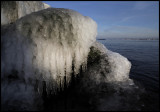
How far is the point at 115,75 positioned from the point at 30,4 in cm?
488

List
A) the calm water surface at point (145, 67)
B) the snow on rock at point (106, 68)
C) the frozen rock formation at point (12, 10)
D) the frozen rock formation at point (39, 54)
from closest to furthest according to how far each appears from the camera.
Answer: the frozen rock formation at point (39, 54) → the frozen rock formation at point (12, 10) → the snow on rock at point (106, 68) → the calm water surface at point (145, 67)

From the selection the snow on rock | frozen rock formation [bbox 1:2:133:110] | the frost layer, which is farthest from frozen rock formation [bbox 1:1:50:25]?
the snow on rock

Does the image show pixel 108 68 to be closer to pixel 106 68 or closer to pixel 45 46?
pixel 106 68

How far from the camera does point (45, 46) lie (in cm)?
388

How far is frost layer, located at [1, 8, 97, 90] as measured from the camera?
136 inches

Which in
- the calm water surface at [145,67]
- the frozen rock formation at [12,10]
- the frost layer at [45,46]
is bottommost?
the calm water surface at [145,67]

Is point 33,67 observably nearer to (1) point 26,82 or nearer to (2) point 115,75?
(1) point 26,82

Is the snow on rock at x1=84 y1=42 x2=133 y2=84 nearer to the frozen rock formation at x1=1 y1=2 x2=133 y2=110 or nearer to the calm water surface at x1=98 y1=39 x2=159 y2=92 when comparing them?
the frozen rock formation at x1=1 y1=2 x2=133 y2=110

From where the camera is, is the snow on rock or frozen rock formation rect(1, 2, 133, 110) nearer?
frozen rock formation rect(1, 2, 133, 110)

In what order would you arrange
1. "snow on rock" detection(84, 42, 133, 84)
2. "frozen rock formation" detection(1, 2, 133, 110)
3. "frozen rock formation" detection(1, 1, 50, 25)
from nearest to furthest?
"frozen rock formation" detection(1, 2, 133, 110)
"frozen rock formation" detection(1, 1, 50, 25)
"snow on rock" detection(84, 42, 133, 84)

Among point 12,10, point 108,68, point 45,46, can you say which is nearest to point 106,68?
point 108,68

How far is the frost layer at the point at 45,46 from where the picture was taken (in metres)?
3.45

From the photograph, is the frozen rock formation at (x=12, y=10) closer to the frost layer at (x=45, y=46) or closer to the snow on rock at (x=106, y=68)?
the frost layer at (x=45, y=46)

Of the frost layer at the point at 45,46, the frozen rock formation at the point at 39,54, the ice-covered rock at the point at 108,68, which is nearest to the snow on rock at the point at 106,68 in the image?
the ice-covered rock at the point at 108,68
